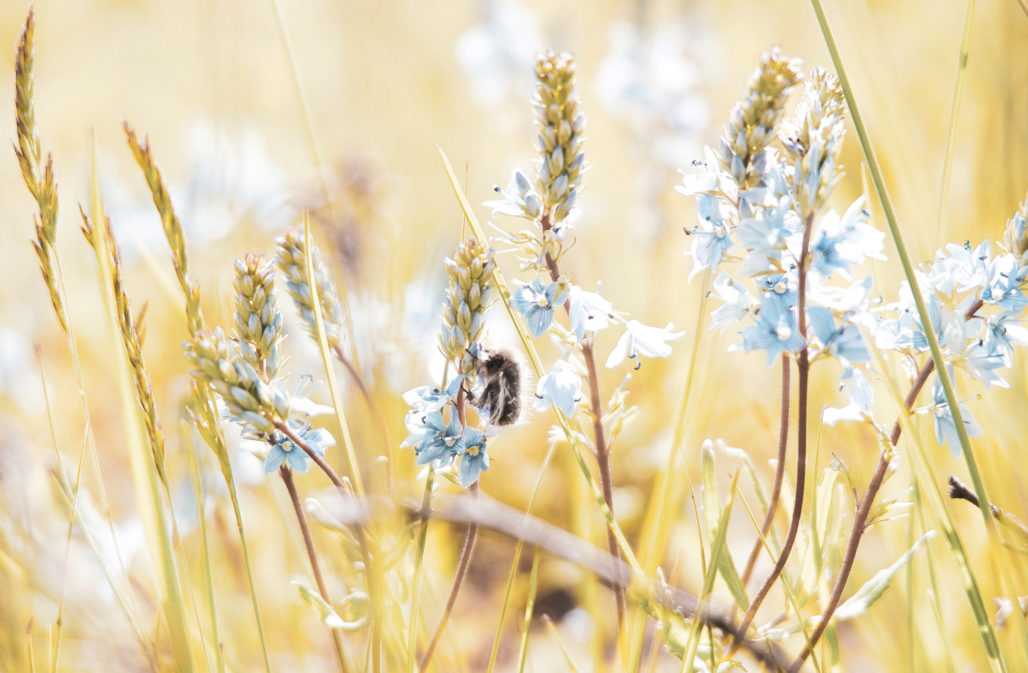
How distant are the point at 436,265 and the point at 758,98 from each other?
4.11 ft

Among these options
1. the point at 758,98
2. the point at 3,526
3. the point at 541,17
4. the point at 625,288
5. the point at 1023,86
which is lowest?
the point at 3,526

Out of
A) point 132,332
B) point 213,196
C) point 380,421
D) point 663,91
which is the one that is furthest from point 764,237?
point 663,91

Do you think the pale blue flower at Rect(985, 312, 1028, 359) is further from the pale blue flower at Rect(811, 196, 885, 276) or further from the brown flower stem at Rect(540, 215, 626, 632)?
the brown flower stem at Rect(540, 215, 626, 632)

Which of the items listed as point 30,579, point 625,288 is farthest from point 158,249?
point 30,579

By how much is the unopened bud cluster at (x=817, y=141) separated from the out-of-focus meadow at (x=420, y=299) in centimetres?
25

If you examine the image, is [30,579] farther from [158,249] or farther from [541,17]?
[541,17]

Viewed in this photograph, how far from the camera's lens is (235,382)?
0.84 m

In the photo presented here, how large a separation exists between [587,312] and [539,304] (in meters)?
0.06

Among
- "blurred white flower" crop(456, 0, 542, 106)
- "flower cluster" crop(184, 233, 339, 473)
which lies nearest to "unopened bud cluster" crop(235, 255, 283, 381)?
"flower cluster" crop(184, 233, 339, 473)

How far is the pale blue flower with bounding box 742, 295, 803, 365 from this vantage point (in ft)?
2.83

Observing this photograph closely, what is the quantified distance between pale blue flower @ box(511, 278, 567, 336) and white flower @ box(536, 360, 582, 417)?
50 millimetres

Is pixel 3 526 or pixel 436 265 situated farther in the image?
pixel 436 265

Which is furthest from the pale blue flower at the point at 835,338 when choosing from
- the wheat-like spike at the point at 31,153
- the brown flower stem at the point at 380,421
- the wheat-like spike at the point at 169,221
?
the wheat-like spike at the point at 31,153

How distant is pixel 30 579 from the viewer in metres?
1.28
